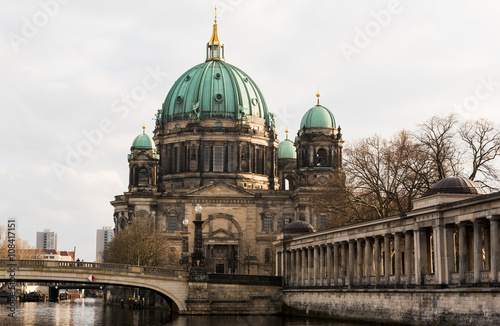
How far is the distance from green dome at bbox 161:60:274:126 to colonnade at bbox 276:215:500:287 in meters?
55.6

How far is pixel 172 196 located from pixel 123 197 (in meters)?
9.93

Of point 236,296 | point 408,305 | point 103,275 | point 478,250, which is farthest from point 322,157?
point 478,250

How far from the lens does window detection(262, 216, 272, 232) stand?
128500 mm

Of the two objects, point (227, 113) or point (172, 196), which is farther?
point (227, 113)

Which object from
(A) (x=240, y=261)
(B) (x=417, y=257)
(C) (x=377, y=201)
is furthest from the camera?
(A) (x=240, y=261)

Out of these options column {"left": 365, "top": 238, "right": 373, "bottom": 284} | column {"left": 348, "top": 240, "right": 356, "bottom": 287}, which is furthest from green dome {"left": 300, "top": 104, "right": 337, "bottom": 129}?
column {"left": 365, "top": 238, "right": 373, "bottom": 284}

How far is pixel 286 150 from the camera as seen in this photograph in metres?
155

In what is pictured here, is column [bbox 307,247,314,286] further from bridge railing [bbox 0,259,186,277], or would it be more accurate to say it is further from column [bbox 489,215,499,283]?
column [bbox 489,215,499,283]

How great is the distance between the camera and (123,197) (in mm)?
133500

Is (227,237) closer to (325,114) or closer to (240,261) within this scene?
(240,261)

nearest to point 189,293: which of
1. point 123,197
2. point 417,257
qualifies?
point 417,257

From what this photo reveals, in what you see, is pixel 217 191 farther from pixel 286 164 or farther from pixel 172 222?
pixel 286 164

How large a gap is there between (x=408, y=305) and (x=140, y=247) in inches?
2305

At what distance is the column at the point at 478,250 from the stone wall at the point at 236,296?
35419 millimetres
